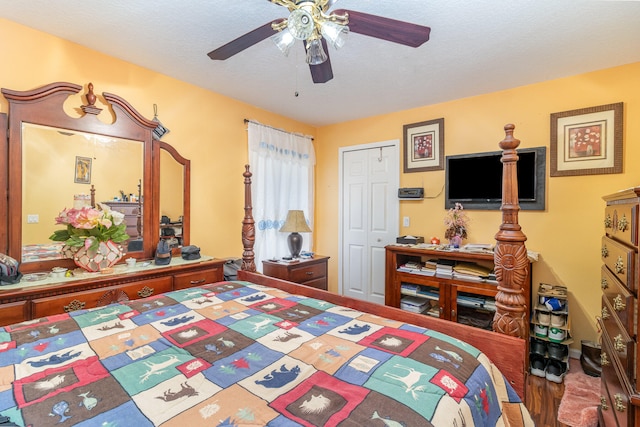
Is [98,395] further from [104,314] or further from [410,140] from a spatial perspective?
[410,140]

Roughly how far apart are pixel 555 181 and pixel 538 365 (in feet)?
5.22

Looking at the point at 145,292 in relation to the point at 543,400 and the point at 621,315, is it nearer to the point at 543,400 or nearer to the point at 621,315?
the point at 621,315

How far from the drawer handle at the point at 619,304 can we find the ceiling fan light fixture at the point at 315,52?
175 cm

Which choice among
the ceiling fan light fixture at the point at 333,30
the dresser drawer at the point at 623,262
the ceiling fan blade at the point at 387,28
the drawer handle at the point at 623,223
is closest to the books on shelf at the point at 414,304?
the dresser drawer at the point at 623,262

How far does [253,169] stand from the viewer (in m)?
3.44

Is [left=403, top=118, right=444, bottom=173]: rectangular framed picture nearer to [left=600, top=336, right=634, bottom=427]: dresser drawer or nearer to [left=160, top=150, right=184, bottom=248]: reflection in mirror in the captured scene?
[left=600, top=336, right=634, bottom=427]: dresser drawer

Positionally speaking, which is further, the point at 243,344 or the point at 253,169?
the point at 253,169

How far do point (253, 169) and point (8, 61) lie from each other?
202 cm

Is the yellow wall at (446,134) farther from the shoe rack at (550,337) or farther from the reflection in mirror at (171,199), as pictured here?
the shoe rack at (550,337)

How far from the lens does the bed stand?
0.74 m

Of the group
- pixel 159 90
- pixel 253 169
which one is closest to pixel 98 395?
pixel 159 90

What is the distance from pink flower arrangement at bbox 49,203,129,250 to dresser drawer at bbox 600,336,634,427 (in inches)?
115

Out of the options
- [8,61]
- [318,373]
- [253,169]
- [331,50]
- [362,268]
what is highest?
[331,50]

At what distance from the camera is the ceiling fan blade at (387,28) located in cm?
137
